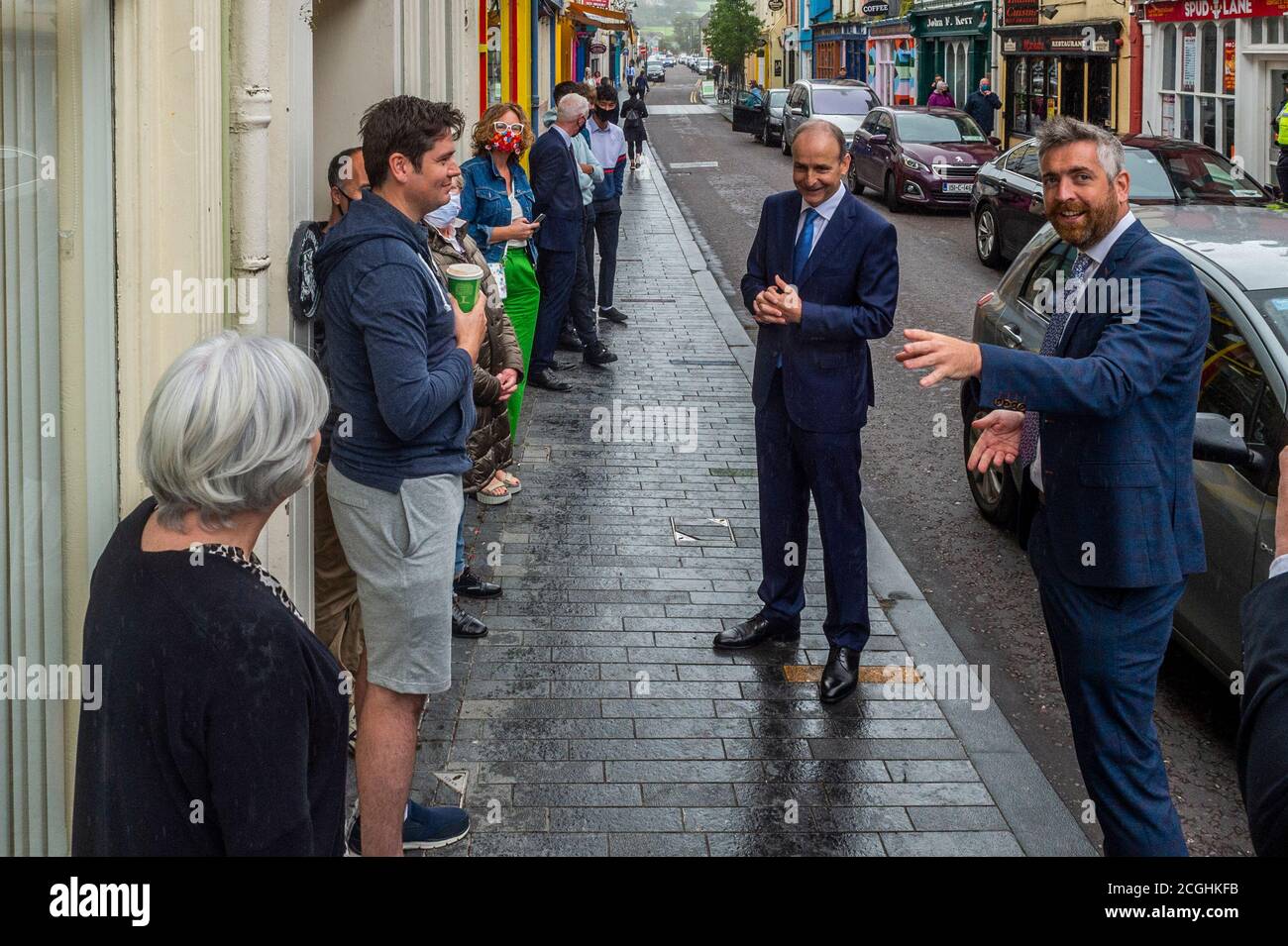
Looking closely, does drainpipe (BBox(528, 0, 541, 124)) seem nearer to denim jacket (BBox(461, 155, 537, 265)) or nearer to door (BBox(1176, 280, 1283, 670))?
denim jacket (BBox(461, 155, 537, 265))

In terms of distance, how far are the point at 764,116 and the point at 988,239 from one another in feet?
83.4

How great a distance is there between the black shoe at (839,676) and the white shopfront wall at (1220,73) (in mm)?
18937

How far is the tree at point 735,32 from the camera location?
7262 centimetres

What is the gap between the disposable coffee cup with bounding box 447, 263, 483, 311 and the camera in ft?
14.8

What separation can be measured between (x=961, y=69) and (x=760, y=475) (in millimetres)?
37133

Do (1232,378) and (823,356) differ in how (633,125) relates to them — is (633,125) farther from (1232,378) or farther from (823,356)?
(1232,378)

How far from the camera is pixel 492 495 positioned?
811cm

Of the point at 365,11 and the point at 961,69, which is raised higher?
the point at 961,69

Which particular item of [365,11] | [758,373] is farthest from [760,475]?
[365,11]

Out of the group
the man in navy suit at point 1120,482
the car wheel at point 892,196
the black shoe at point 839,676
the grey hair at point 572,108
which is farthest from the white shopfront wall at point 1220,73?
the man in navy suit at point 1120,482

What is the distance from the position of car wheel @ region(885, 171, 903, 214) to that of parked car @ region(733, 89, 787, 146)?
1553 cm

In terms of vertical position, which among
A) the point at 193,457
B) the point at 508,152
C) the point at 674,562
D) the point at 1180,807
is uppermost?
the point at 508,152
